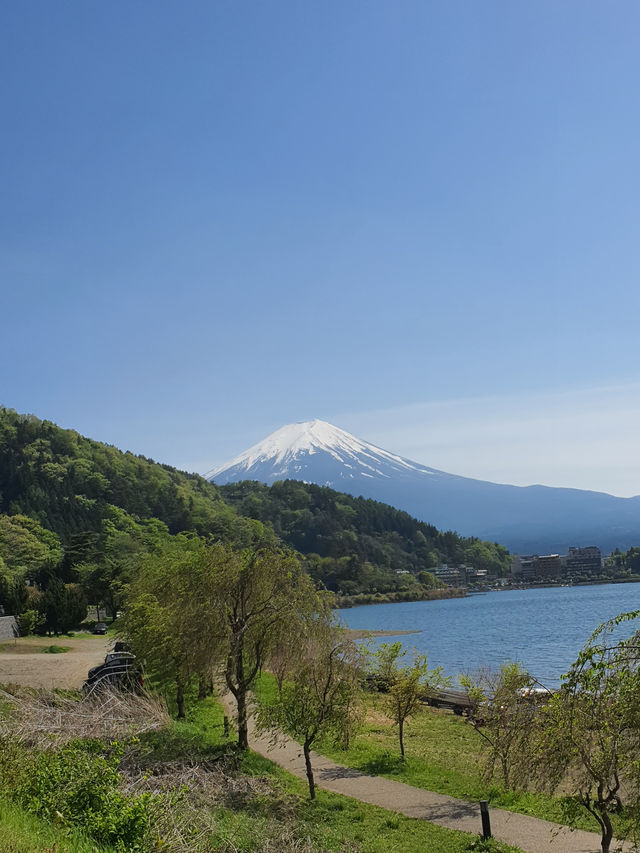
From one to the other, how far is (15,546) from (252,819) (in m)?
71.9

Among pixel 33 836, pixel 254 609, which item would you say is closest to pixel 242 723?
pixel 254 609

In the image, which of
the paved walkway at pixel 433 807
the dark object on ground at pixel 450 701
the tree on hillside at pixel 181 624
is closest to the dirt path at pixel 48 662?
the tree on hillside at pixel 181 624

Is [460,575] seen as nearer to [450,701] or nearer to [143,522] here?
[143,522]

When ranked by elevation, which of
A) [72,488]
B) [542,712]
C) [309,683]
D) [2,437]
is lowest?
[309,683]

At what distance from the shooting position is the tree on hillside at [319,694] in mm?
14852

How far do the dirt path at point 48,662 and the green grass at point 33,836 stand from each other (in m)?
18.0

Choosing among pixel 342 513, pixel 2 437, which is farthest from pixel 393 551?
pixel 2 437

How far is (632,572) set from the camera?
150125 mm

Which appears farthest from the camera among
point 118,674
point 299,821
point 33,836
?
point 118,674

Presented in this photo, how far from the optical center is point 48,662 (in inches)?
1224

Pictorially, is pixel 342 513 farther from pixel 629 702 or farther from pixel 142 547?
pixel 629 702

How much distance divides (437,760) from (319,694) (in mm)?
6548

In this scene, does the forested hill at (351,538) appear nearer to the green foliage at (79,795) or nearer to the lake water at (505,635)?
the lake water at (505,635)

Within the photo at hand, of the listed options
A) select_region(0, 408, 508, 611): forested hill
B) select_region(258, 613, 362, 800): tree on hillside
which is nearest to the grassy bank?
select_region(258, 613, 362, 800): tree on hillside
